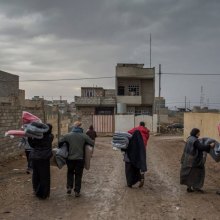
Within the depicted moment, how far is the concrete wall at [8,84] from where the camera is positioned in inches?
1336

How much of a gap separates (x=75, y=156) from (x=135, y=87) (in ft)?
156

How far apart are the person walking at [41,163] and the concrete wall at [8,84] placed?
79.3 feet

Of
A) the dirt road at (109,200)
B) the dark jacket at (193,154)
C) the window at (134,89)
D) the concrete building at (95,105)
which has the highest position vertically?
the window at (134,89)

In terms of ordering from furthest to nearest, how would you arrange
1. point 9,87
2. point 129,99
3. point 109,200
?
point 129,99 < point 9,87 < point 109,200

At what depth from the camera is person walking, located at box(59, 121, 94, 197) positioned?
1019 centimetres

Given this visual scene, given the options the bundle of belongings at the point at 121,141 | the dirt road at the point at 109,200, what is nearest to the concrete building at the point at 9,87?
the dirt road at the point at 109,200

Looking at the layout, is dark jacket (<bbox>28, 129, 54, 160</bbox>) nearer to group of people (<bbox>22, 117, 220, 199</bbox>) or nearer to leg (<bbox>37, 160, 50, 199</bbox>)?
group of people (<bbox>22, 117, 220, 199</bbox>)

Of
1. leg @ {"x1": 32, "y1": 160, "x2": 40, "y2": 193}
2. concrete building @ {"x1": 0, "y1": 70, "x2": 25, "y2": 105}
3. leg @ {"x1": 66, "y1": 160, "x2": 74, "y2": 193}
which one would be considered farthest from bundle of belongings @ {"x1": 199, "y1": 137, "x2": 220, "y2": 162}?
concrete building @ {"x1": 0, "y1": 70, "x2": 25, "y2": 105}

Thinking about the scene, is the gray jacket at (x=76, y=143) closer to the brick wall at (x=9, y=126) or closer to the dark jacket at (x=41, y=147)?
the dark jacket at (x=41, y=147)

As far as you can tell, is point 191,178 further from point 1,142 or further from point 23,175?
point 1,142

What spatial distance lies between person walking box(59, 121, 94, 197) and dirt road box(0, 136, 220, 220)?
32cm

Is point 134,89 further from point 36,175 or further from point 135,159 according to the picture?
point 36,175

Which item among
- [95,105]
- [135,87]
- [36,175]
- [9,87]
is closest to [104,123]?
[95,105]

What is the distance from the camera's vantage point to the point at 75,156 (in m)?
10.2
